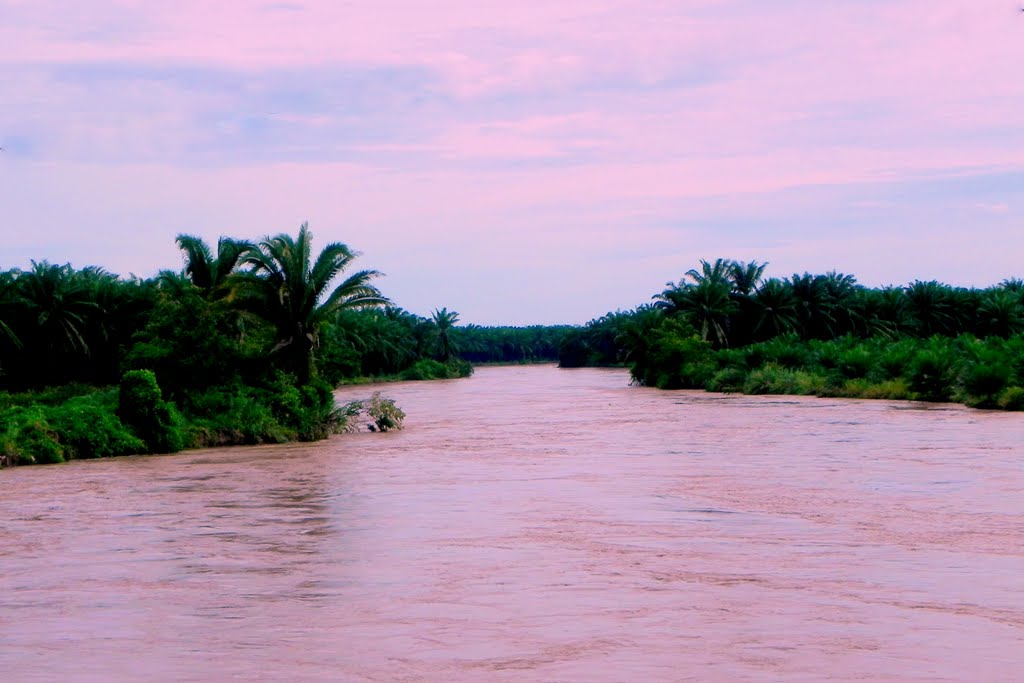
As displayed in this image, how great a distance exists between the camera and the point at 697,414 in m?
42.6

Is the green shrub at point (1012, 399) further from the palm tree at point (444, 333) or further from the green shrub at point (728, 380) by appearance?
the palm tree at point (444, 333)

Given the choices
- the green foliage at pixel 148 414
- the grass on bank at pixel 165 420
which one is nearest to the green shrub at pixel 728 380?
the grass on bank at pixel 165 420

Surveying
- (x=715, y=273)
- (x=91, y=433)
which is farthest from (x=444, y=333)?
(x=91, y=433)

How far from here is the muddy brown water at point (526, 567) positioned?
30.5ft

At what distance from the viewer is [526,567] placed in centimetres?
1327

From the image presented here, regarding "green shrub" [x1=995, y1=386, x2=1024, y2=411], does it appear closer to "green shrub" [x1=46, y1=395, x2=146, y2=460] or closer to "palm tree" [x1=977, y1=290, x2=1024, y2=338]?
"green shrub" [x1=46, y1=395, x2=146, y2=460]

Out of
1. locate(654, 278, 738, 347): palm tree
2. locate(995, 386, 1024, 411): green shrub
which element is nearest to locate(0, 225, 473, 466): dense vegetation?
locate(995, 386, 1024, 411): green shrub

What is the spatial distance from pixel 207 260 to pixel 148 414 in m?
15.5

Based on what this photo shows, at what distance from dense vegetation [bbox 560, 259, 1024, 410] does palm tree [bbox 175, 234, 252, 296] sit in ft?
88.0

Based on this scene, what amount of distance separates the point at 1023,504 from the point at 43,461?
20.5 m

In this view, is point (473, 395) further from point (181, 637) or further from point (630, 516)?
point (181, 637)

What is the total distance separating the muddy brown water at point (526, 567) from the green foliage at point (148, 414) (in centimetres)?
294

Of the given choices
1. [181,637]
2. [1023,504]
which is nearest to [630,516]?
[1023,504]

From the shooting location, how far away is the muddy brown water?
9297mm
